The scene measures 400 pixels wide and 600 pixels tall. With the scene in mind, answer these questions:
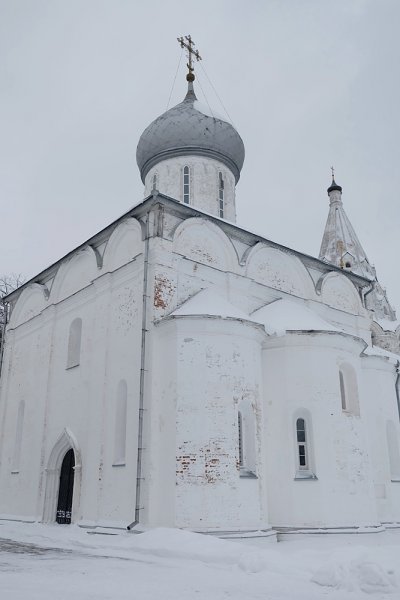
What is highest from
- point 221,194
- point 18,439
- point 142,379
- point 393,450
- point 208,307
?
point 221,194

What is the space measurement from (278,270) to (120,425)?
18.4 feet

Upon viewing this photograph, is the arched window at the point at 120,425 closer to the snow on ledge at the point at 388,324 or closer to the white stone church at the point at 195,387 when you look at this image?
the white stone church at the point at 195,387

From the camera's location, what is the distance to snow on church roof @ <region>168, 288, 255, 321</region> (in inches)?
436

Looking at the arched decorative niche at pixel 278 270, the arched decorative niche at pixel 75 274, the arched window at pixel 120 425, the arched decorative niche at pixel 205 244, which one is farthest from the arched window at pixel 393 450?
the arched decorative niche at pixel 75 274

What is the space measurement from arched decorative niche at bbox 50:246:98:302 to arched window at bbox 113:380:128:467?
3.19 m

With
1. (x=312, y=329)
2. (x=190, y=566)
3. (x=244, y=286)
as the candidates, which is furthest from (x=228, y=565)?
(x=244, y=286)

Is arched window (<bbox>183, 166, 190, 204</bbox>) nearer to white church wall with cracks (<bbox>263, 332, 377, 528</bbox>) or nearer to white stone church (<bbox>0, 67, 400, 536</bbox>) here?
white stone church (<bbox>0, 67, 400, 536</bbox>)

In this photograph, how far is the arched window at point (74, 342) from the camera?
45.4 ft

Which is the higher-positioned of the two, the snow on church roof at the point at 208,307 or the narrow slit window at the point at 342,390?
the snow on church roof at the point at 208,307

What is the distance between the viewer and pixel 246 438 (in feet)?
36.3

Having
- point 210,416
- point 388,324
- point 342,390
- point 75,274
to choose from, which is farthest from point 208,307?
point 388,324

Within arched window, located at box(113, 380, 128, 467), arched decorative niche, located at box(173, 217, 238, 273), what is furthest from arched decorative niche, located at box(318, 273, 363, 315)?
arched window, located at box(113, 380, 128, 467)

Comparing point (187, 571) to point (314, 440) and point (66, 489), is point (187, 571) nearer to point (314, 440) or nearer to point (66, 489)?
point (314, 440)

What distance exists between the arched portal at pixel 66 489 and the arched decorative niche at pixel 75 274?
4.02m
